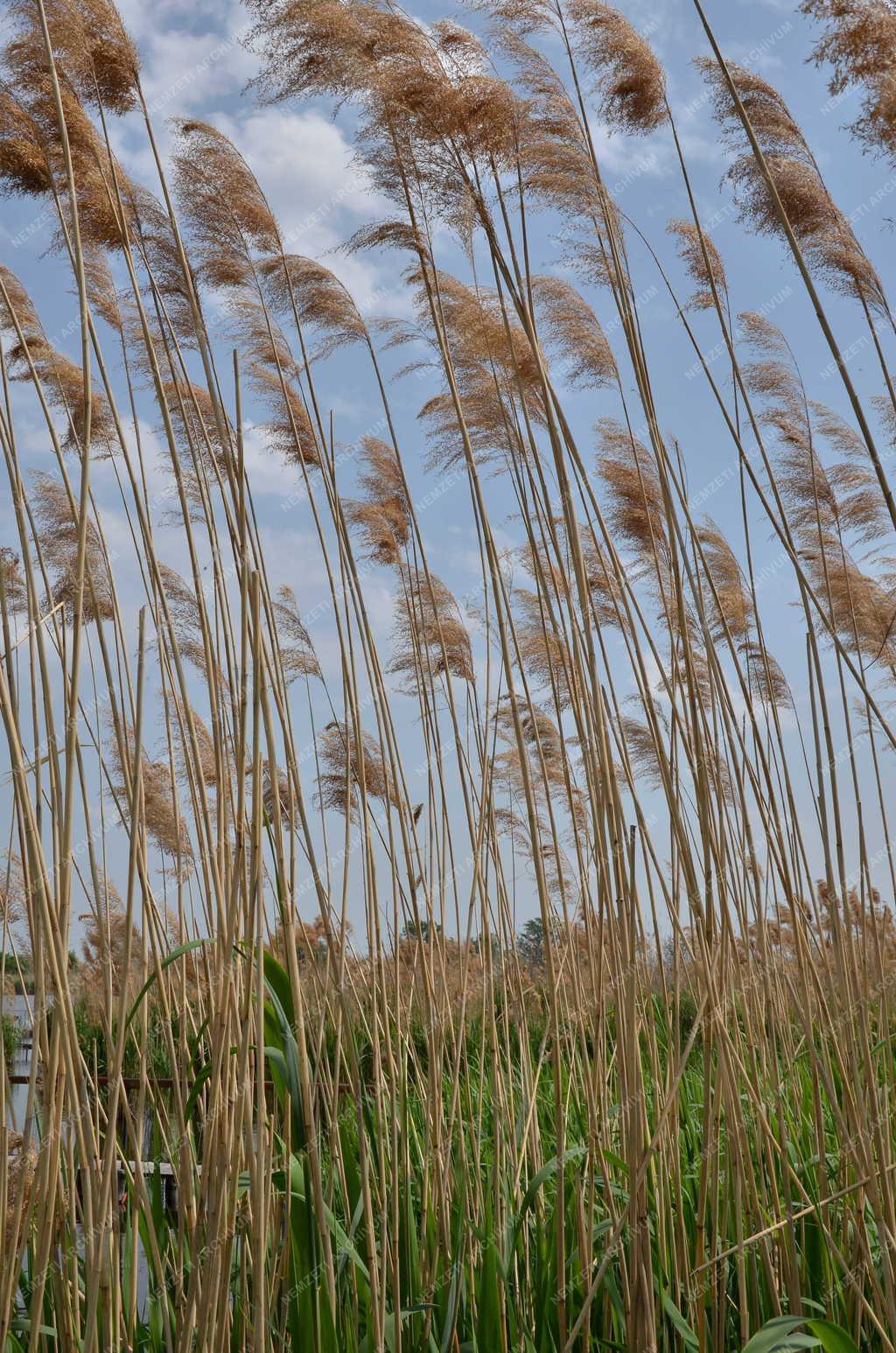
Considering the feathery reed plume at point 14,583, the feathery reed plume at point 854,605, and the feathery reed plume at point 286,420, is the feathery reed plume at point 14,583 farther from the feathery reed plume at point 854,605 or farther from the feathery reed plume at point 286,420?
the feathery reed plume at point 854,605

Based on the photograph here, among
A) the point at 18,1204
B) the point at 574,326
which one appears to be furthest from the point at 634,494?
the point at 18,1204

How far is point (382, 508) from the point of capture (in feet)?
10.9

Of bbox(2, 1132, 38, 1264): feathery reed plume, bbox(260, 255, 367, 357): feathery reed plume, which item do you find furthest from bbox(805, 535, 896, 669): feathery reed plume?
bbox(2, 1132, 38, 1264): feathery reed plume

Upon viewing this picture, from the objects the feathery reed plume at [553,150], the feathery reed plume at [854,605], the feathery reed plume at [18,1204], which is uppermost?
the feathery reed plume at [553,150]

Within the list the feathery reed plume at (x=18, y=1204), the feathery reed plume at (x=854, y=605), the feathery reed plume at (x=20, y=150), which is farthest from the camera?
the feathery reed plume at (x=854, y=605)

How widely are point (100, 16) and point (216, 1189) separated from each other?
181cm

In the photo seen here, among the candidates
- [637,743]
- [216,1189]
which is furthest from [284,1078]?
[637,743]

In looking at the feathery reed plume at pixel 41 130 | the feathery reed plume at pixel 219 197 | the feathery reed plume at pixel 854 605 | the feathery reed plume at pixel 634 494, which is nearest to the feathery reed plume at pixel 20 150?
the feathery reed plume at pixel 41 130

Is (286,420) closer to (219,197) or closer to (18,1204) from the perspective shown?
(219,197)

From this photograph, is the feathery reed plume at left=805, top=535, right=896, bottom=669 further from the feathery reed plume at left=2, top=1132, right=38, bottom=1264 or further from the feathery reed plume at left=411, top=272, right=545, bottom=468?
the feathery reed plume at left=2, top=1132, right=38, bottom=1264

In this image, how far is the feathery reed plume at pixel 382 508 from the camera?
3309 millimetres

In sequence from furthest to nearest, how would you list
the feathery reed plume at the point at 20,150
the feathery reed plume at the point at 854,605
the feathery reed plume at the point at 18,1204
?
the feathery reed plume at the point at 854,605 → the feathery reed plume at the point at 20,150 → the feathery reed plume at the point at 18,1204

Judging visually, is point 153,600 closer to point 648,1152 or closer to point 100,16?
point 100,16

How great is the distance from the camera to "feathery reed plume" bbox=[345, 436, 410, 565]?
3.31 metres
